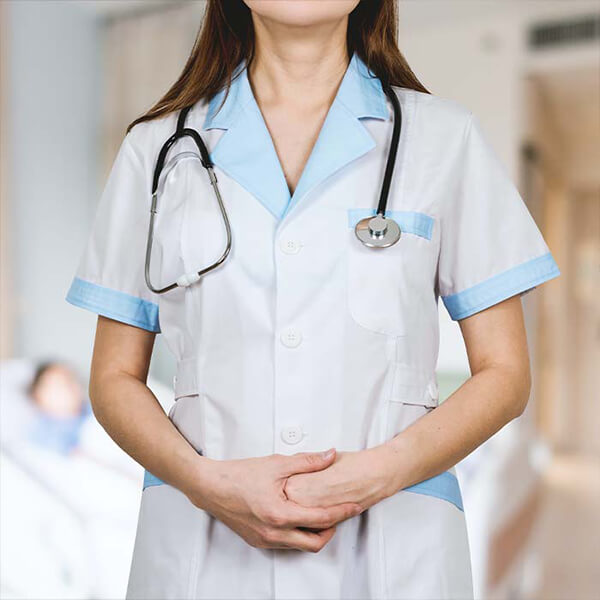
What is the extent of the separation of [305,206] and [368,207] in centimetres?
6

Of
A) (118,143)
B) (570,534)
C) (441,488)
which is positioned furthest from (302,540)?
(118,143)

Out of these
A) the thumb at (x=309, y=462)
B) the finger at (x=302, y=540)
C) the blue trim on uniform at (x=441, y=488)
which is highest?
the thumb at (x=309, y=462)

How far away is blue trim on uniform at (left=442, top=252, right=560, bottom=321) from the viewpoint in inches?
27.5

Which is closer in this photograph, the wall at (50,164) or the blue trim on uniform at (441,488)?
the blue trim on uniform at (441,488)

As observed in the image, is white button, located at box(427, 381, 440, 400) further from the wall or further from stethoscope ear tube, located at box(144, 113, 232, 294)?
the wall

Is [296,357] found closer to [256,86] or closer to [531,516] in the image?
[256,86]

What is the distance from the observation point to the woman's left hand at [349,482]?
619 millimetres

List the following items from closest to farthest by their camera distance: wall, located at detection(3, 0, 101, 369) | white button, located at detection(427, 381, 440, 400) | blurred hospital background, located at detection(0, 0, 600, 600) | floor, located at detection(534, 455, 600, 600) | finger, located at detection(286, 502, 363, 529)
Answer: finger, located at detection(286, 502, 363, 529), white button, located at detection(427, 381, 440, 400), blurred hospital background, located at detection(0, 0, 600, 600), floor, located at detection(534, 455, 600, 600), wall, located at detection(3, 0, 101, 369)

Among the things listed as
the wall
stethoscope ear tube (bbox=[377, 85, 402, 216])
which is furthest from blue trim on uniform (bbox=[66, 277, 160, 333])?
the wall

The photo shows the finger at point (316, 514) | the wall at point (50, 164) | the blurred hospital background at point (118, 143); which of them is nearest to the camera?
the finger at point (316, 514)

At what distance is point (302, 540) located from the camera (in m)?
0.63

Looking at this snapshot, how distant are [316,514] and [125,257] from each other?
0.33 meters

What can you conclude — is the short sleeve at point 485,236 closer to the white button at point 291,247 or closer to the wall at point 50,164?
the white button at point 291,247

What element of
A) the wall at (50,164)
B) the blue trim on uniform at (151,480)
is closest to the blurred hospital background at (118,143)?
the wall at (50,164)
